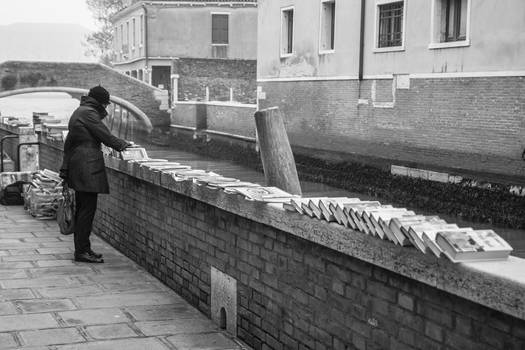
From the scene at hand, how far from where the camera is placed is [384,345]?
3.54 meters

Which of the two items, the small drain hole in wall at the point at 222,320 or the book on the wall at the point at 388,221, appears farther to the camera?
the small drain hole in wall at the point at 222,320

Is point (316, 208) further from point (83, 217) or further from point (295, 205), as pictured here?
point (83, 217)

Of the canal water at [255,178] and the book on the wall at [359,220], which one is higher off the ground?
the book on the wall at [359,220]

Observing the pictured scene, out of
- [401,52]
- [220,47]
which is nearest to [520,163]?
[401,52]

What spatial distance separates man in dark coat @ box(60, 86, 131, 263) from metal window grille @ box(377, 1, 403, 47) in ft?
46.9

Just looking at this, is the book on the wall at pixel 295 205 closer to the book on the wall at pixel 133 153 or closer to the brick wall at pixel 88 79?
the book on the wall at pixel 133 153

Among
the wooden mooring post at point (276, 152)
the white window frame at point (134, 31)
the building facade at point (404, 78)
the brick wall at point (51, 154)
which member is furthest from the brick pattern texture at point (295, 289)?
the white window frame at point (134, 31)

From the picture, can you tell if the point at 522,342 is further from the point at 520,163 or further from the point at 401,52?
the point at 401,52

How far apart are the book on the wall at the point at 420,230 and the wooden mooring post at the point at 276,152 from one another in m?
2.44

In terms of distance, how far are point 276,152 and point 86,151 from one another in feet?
6.77

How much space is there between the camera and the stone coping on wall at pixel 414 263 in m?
2.76

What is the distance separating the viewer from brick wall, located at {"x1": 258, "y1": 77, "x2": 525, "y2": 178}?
1647cm

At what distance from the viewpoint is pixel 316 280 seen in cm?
410

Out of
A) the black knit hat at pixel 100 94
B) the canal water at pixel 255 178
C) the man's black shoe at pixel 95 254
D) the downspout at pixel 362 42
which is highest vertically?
the downspout at pixel 362 42
